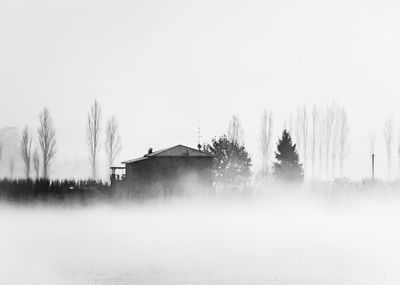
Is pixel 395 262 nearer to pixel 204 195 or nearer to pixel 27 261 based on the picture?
pixel 27 261

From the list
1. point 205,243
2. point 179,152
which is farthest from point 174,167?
point 205,243

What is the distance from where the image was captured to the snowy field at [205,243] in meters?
17.2

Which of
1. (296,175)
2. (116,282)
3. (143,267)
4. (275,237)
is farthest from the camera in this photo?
(296,175)

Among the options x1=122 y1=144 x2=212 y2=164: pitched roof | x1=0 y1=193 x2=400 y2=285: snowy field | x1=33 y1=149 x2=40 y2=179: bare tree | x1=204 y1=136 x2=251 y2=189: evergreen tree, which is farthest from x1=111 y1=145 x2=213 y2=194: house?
x1=33 y1=149 x2=40 y2=179: bare tree

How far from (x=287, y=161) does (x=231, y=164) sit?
6.22 metres

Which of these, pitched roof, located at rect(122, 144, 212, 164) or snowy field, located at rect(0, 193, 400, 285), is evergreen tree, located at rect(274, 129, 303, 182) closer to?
pitched roof, located at rect(122, 144, 212, 164)

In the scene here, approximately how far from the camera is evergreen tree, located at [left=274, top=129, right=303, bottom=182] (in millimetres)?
61562

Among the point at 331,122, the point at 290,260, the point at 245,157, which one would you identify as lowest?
the point at 290,260

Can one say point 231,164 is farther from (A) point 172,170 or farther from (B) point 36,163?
(B) point 36,163

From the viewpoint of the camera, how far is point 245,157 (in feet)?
209

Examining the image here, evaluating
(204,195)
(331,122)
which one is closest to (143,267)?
(204,195)

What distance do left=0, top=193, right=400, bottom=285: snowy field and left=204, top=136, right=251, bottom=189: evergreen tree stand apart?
75.1 ft

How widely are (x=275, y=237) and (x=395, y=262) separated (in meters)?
7.59

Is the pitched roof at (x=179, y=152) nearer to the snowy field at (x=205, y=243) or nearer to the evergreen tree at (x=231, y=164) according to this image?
the evergreen tree at (x=231, y=164)
